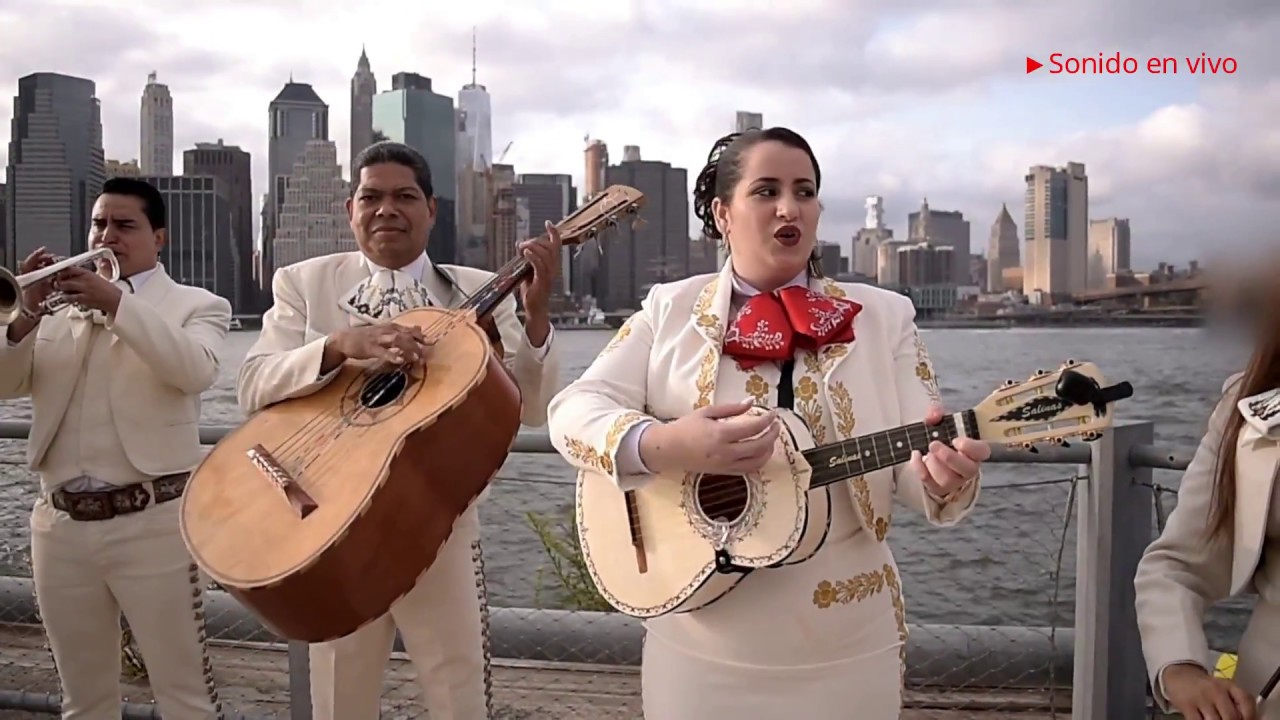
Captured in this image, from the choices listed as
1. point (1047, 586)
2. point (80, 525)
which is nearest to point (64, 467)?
point (80, 525)

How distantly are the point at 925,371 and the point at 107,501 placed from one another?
7.07 feet

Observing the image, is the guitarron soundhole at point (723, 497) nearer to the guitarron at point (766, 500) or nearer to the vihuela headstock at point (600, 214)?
the guitarron at point (766, 500)

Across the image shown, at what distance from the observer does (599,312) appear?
8.98 feet

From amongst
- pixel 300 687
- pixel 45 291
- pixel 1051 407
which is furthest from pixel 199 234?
pixel 1051 407

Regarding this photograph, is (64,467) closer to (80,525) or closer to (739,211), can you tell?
(80,525)

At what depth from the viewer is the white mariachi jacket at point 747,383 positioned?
6.21ft

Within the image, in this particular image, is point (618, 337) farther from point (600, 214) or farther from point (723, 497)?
point (600, 214)

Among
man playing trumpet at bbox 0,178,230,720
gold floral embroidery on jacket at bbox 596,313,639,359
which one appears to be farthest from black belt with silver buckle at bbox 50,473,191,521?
gold floral embroidery on jacket at bbox 596,313,639,359

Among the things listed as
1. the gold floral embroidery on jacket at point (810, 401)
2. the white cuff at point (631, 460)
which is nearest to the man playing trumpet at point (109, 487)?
the white cuff at point (631, 460)

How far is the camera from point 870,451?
1.81 metres

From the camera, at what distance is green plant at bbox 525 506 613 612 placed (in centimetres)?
425

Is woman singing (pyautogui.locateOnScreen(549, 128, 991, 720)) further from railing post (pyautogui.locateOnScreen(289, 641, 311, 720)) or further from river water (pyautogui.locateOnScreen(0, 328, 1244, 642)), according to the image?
railing post (pyautogui.locateOnScreen(289, 641, 311, 720))

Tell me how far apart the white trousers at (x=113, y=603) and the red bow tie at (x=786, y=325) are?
69.7 inches

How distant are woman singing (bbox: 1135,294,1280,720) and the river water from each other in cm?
7
